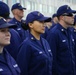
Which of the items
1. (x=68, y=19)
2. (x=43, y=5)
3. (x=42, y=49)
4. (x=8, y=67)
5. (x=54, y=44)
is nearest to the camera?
(x=8, y=67)

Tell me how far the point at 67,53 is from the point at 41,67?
1.18 m

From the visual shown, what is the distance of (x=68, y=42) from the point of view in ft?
20.0

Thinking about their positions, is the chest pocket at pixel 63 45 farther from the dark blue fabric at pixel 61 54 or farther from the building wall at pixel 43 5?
the building wall at pixel 43 5

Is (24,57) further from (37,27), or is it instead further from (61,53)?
(61,53)

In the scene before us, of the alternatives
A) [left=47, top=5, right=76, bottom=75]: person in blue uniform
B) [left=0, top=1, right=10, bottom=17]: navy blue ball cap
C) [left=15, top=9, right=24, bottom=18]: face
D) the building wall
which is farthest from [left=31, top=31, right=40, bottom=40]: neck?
the building wall

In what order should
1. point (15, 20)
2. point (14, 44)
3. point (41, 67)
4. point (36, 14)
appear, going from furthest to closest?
point (15, 20)
point (14, 44)
point (36, 14)
point (41, 67)

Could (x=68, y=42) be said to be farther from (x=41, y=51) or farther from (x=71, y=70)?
(x=41, y=51)

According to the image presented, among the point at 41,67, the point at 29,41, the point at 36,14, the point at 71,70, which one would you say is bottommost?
the point at 71,70

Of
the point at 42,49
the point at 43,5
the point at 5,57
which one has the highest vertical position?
the point at 5,57

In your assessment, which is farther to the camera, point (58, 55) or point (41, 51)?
point (58, 55)

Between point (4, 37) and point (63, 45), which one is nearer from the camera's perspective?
Answer: point (4, 37)

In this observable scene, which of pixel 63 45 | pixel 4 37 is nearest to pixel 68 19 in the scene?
pixel 63 45

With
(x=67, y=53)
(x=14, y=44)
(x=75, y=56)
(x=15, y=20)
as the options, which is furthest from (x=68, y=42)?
(x=15, y=20)

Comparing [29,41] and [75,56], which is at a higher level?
[29,41]
